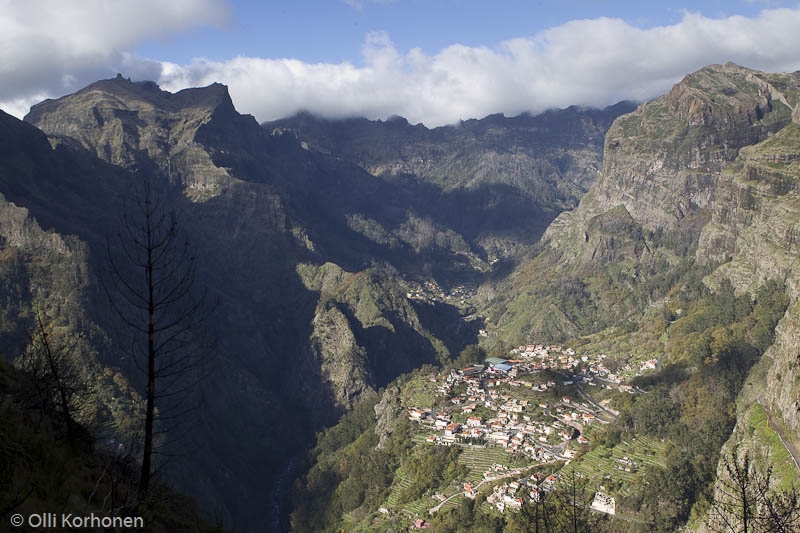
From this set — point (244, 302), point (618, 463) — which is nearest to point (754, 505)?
point (618, 463)

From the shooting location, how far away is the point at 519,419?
80375mm

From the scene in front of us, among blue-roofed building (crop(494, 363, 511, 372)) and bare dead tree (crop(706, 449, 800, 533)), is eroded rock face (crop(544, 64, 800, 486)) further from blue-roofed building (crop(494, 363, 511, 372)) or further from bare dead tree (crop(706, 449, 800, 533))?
bare dead tree (crop(706, 449, 800, 533))

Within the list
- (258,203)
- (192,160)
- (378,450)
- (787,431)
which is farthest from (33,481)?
(192,160)

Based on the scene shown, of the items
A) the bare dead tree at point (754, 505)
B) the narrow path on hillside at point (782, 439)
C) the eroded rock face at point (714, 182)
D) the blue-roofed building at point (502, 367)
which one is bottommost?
the blue-roofed building at point (502, 367)

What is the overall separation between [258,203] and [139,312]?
8838 cm

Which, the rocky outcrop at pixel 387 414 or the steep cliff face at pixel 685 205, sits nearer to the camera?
the rocky outcrop at pixel 387 414

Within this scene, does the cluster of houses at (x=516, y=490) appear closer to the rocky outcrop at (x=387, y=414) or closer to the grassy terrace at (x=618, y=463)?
the grassy terrace at (x=618, y=463)


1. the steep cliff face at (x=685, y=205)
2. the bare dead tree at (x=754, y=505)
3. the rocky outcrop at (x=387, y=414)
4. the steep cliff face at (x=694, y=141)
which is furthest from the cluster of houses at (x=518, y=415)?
the steep cliff face at (x=694, y=141)

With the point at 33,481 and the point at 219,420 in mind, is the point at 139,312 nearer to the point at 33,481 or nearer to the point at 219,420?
the point at 219,420

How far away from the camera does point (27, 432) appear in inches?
493

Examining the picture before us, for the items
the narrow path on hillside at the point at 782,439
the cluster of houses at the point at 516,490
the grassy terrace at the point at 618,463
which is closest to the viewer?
the narrow path on hillside at the point at 782,439

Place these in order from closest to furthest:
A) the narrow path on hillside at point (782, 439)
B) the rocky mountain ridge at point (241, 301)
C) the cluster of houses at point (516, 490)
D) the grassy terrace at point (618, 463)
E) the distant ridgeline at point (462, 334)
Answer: the narrow path on hillside at point (782, 439) < the cluster of houses at point (516, 490) < the grassy terrace at point (618, 463) < the distant ridgeline at point (462, 334) < the rocky mountain ridge at point (241, 301)

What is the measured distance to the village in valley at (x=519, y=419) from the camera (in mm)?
63219

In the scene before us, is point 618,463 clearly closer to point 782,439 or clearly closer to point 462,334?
point 782,439
